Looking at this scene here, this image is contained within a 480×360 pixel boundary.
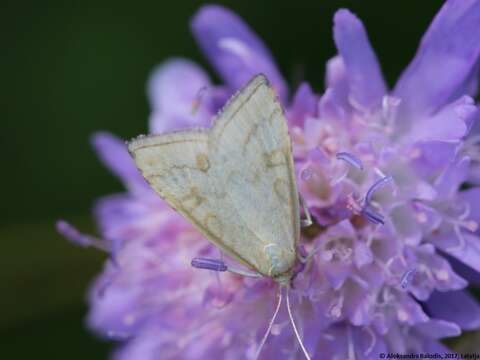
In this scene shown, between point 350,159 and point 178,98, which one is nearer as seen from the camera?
point 350,159

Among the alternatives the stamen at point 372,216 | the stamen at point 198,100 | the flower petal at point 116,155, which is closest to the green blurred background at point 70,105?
the flower petal at point 116,155

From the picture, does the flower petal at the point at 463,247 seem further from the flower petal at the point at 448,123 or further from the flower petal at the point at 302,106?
the flower petal at the point at 302,106

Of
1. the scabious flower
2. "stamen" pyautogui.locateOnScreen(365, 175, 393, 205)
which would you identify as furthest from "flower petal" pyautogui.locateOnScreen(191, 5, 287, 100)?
"stamen" pyautogui.locateOnScreen(365, 175, 393, 205)

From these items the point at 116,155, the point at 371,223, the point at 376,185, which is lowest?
the point at 371,223

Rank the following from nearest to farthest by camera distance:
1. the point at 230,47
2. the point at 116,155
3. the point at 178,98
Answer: the point at 230,47, the point at 116,155, the point at 178,98

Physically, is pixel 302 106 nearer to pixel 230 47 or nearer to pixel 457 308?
pixel 230 47

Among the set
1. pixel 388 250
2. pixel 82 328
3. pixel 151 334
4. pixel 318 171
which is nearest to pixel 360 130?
pixel 318 171

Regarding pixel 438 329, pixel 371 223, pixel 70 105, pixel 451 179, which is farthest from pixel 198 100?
pixel 70 105
